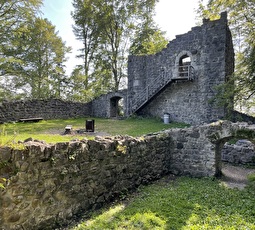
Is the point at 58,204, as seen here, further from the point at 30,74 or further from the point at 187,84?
the point at 30,74

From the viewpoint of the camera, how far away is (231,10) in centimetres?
1103

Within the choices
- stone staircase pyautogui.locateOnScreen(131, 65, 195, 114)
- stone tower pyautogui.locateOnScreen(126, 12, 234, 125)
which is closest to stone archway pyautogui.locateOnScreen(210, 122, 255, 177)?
stone tower pyautogui.locateOnScreen(126, 12, 234, 125)

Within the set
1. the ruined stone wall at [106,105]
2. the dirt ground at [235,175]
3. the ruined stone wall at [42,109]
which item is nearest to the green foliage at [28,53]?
the ruined stone wall at [42,109]

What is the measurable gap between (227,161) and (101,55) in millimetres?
19344

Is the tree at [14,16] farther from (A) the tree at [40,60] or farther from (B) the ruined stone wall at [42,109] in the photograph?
(B) the ruined stone wall at [42,109]

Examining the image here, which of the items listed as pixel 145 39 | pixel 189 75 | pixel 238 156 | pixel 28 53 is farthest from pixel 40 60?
pixel 238 156

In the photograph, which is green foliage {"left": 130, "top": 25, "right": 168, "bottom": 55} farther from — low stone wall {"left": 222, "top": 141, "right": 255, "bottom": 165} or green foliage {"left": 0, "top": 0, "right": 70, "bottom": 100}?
low stone wall {"left": 222, "top": 141, "right": 255, "bottom": 165}

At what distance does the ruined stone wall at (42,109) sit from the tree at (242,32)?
36.2 feet

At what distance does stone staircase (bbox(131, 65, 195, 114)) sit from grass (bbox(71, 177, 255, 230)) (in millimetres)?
9019

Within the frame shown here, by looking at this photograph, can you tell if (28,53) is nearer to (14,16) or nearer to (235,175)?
(14,16)

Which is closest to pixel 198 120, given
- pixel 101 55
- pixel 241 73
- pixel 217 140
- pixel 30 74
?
pixel 241 73

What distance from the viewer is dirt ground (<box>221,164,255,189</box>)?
6.14 metres

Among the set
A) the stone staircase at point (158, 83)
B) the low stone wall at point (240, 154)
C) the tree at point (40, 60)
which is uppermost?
the tree at point (40, 60)

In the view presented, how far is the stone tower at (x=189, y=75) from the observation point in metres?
12.6
